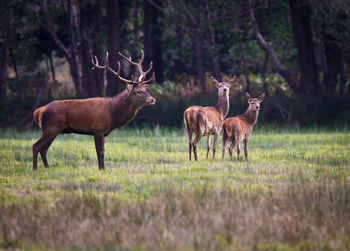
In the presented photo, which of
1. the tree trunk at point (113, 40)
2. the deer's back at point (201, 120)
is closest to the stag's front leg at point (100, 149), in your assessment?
the deer's back at point (201, 120)

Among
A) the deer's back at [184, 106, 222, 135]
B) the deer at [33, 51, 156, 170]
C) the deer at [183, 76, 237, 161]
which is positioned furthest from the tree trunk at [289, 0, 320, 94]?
the deer at [33, 51, 156, 170]

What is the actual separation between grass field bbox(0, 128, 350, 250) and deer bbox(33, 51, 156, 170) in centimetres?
50

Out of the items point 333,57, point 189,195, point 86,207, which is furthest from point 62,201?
point 333,57

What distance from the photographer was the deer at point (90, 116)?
10992mm

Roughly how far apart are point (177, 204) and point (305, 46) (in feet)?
51.0

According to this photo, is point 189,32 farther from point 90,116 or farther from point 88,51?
point 90,116

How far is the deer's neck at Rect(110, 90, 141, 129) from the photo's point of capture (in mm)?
11383

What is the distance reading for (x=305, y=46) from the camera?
71.1 ft

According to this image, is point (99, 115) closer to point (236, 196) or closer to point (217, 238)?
point (236, 196)

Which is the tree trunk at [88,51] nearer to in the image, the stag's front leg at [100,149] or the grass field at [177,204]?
the grass field at [177,204]

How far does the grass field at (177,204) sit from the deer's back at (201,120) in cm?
63

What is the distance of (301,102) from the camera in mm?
20781

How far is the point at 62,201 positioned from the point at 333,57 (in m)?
17.2

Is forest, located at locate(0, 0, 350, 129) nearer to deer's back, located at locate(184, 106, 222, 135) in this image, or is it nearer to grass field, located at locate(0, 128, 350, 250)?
deer's back, located at locate(184, 106, 222, 135)
